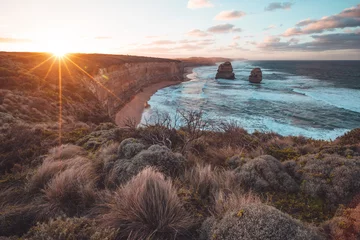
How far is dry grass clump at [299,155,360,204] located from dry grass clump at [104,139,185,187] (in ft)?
8.70

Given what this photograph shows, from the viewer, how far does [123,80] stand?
41688mm

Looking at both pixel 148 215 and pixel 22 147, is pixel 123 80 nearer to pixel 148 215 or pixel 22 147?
pixel 22 147

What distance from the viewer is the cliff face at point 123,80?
29944 mm

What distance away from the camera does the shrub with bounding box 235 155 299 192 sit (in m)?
4.41

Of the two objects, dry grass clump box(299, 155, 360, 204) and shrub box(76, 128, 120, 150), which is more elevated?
dry grass clump box(299, 155, 360, 204)

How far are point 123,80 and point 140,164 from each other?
39.1 m

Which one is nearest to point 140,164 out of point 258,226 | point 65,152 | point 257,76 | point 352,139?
point 65,152

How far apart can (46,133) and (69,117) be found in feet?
24.3

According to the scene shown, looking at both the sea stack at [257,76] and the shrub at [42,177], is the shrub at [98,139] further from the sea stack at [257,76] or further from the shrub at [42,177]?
the sea stack at [257,76]

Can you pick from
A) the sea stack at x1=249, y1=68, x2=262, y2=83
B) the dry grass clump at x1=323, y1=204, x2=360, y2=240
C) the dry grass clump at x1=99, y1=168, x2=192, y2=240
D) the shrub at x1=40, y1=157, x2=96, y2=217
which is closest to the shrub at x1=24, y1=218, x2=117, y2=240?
the dry grass clump at x1=99, y1=168, x2=192, y2=240

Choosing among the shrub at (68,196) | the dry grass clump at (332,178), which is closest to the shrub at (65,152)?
the shrub at (68,196)

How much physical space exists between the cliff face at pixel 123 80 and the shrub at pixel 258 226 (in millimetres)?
24538

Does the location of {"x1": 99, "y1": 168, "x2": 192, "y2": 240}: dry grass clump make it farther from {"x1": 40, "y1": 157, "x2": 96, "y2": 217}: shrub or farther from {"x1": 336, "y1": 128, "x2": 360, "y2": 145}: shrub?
{"x1": 336, "y1": 128, "x2": 360, "y2": 145}: shrub

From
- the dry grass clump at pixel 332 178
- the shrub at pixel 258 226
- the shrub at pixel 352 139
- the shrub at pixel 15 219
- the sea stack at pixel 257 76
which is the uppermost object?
the sea stack at pixel 257 76
